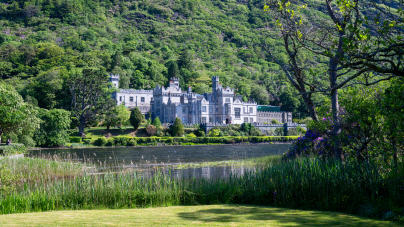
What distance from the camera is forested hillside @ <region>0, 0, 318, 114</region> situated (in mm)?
102531

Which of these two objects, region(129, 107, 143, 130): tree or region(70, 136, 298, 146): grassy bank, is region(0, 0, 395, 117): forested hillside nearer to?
region(70, 136, 298, 146): grassy bank

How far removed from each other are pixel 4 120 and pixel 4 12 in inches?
6443

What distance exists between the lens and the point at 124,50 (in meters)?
136

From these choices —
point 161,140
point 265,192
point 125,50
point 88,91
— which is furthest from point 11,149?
point 125,50

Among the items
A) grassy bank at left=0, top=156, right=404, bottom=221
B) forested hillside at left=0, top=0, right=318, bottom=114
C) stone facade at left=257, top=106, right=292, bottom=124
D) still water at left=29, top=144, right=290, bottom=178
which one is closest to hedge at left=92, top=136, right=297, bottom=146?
forested hillside at left=0, top=0, right=318, bottom=114

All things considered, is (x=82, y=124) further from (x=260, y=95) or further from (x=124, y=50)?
(x=124, y=50)

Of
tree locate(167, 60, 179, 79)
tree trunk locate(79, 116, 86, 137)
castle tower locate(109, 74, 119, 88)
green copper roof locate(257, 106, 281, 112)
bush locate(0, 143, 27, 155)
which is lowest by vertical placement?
bush locate(0, 143, 27, 155)

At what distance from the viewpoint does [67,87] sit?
239 ft

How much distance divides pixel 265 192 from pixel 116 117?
58.1 m

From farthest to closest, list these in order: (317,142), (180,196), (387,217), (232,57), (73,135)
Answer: (232,57) < (73,135) < (317,142) < (180,196) < (387,217)

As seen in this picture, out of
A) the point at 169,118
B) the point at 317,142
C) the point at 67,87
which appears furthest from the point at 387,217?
the point at 169,118

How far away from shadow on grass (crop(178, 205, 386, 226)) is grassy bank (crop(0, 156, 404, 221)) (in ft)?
3.97

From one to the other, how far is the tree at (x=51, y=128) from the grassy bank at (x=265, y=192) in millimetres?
42486

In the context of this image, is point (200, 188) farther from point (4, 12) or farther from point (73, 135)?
point (4, 12)
